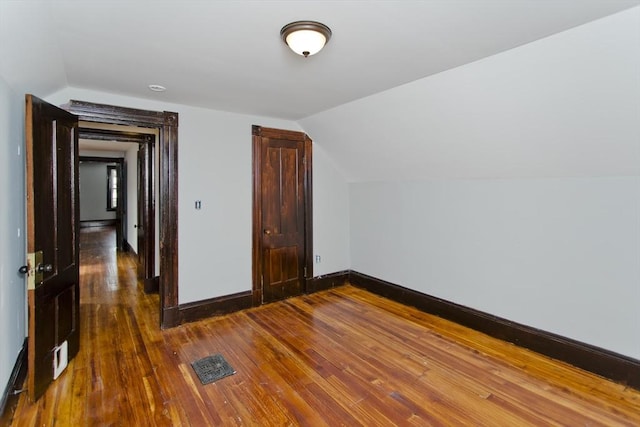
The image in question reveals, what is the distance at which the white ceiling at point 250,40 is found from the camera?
1.68m

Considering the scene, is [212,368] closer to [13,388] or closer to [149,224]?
[13,388]

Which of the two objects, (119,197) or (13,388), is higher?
(119,197)

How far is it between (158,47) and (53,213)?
152cm

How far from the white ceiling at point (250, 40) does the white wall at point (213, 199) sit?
2.37ft

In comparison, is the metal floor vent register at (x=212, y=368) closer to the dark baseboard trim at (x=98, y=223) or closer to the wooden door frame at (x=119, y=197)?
the wooden door frame at (x=119, y=197)

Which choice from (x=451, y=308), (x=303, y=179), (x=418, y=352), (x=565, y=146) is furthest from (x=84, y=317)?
(x=565, y=146)

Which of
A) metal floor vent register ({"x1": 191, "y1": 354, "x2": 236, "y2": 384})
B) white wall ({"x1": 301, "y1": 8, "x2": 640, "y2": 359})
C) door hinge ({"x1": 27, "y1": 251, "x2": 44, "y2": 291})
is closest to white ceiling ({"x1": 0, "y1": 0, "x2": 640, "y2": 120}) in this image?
white wall ({"x1": 301, "y1": 8, "x2": 640, "y2": 359})

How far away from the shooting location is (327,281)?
4.82 metres

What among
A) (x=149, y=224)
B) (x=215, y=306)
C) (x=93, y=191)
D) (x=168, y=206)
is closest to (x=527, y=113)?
(x=168, y=206)

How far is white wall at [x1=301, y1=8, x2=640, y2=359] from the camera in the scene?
2.09 m

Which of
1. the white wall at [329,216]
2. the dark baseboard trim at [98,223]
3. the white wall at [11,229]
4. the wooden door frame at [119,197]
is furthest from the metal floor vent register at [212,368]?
the dark baseboard trim at [98,223]

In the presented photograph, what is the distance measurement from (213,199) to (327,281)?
6.79 ft

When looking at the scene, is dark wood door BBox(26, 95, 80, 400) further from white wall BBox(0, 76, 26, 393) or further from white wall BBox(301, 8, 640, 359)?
white wall BBox(301, 8, 640, 359)

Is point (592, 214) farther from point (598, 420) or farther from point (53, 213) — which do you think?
point (53, 213)
